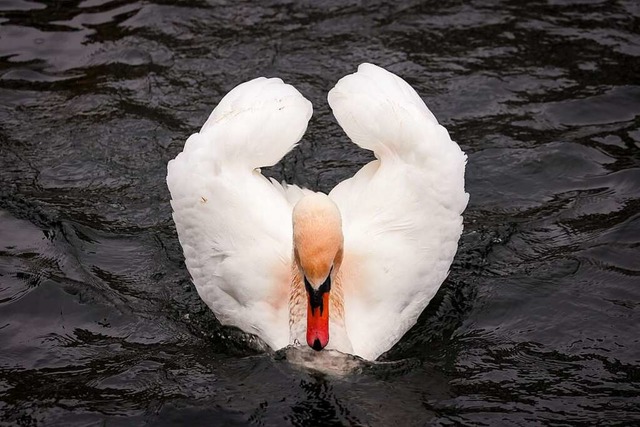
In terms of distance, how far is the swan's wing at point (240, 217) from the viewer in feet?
25.5

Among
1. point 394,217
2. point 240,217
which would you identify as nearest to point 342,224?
point 394,217

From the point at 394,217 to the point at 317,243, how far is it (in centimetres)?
112

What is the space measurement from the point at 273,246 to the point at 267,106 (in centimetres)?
119

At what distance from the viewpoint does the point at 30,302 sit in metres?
8.39

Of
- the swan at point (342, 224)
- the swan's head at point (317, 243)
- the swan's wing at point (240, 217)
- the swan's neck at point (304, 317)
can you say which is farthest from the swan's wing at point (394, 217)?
the swan's head at point (317, 243)

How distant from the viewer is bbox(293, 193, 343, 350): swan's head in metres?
7.06

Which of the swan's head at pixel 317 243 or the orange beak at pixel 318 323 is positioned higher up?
the swan's head at pixel 317 243

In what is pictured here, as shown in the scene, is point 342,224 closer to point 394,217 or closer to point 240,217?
point 394,217

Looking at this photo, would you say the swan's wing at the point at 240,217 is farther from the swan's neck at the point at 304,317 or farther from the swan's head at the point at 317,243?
the swan's head at the point at 317,243

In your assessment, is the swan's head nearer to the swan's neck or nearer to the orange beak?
the orange beak

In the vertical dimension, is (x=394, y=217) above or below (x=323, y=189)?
above

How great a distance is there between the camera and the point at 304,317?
754 centimetres

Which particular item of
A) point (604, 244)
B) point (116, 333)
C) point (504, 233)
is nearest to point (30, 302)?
point (116, 333)

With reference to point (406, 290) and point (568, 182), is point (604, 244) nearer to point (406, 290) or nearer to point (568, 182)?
point (568, 182)
